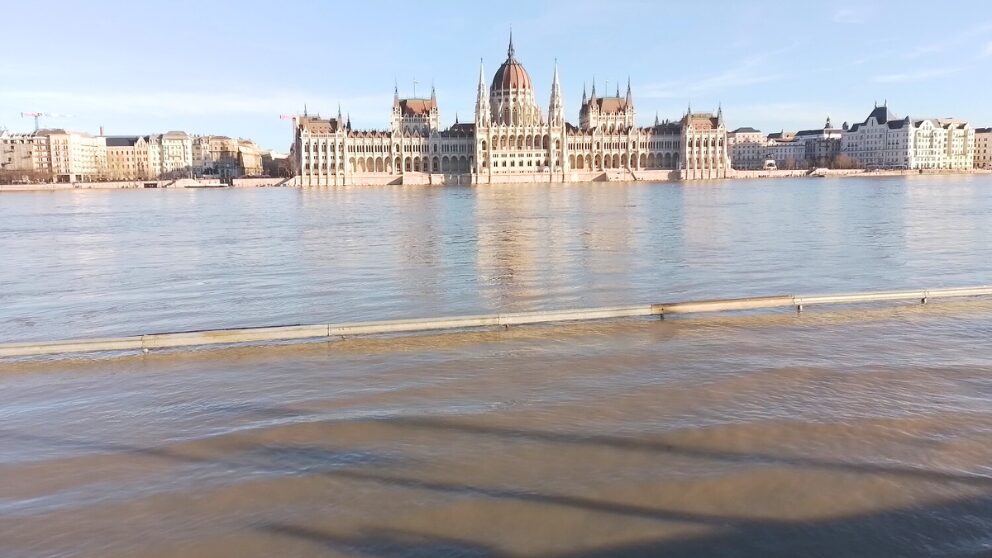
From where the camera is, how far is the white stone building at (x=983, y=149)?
177875 millimetres

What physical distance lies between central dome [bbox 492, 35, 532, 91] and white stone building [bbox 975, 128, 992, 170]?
Answer: 382 feet

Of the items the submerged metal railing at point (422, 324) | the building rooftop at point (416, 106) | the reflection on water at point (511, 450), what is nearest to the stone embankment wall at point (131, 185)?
the building rooftop at point (416, 106)

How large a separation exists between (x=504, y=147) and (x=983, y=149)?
410 ft

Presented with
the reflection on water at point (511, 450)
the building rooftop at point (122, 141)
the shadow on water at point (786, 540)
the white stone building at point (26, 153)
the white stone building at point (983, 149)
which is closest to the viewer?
the shadow on water at point (786, 540)

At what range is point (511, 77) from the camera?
141 metres

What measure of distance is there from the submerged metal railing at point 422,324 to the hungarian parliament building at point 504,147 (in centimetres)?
11997

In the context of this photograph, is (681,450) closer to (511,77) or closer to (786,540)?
(786,540)

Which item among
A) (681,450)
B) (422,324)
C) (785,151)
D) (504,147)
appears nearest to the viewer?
(681,450)

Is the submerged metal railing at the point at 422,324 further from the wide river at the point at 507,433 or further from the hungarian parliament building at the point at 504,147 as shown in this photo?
the hungarian parliament building at the point at 504,147

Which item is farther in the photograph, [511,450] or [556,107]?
[556,107]

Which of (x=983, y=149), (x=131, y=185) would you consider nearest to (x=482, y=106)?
(x=131, y=185)

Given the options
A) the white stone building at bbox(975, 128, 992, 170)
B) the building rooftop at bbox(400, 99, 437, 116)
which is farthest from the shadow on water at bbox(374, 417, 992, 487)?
→ the white stone building at bbox(975, 128, 992, 170)

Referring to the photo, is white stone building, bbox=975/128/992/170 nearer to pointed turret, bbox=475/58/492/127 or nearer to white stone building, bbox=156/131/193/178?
pointed turret, bbox=475/58/492/127

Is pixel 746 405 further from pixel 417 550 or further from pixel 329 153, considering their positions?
pixel 329 153
